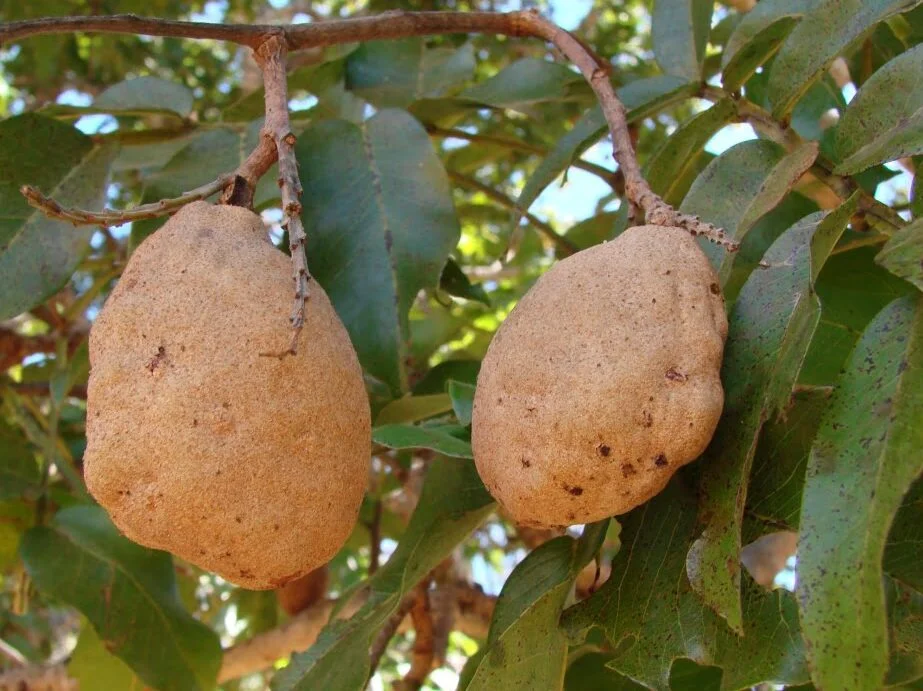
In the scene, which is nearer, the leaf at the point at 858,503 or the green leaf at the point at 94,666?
the leaf at the point at 858,503

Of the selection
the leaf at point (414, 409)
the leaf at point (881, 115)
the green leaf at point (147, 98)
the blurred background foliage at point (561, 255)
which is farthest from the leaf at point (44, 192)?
the leaf at point (881, 115)

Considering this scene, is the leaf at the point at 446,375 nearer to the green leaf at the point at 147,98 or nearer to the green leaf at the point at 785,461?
the green leaf at the point at 147,98

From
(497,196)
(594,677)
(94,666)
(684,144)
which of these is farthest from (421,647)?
(684,144)

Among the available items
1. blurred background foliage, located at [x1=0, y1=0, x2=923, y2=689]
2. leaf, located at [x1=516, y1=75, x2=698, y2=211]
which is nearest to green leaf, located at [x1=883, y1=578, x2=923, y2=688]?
blurred background foliage, located at [x1=0, y1=0, x2=923, y2=689]

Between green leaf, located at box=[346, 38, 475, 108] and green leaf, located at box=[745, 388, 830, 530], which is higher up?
green leaf, located at box=[346, 38, 475, 108]

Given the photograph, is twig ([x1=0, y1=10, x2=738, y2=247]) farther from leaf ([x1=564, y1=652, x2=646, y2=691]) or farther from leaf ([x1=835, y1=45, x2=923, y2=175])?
leaf ([x1=564, y1=652, x2=646, y2=691])

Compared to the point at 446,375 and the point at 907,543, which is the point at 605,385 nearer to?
the point at 907,543
